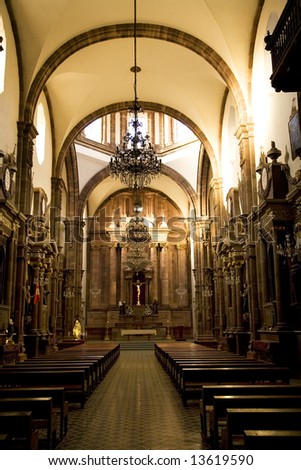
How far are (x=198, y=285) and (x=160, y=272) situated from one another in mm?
6682

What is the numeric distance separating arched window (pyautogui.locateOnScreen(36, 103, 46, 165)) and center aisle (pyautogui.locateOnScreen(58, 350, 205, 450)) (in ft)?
33.3

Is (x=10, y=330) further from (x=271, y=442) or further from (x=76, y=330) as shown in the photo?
(x=76, y=330)

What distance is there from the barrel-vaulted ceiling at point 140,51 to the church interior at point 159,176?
5cm

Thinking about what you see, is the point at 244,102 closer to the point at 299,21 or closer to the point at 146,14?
the point at 146,14

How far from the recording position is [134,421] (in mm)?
5801

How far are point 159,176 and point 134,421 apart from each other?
12363 mm

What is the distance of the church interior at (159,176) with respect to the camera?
261 inches

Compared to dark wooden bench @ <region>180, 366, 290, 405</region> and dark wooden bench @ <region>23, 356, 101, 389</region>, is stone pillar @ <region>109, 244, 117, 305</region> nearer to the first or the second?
dark wooden bench @ <region>23, 356, 101, 389</region>

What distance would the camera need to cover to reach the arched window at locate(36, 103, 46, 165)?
656 inches

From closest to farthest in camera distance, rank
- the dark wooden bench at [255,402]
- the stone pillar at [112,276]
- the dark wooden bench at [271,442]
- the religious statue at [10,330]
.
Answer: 1. the dark wooden bench at [271,442]
2. the dark wooden bench at [255,402]
3. the religious statue at [10,330]
4. the stone pillar at [112,276]

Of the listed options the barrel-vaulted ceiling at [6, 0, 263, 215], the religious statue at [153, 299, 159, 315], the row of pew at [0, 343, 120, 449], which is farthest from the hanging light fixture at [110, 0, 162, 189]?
the religious statue at [153, 299, 159, 315]

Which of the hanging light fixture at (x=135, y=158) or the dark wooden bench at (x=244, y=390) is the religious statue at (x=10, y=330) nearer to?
the hanging light fixture at (x=135, y=158)

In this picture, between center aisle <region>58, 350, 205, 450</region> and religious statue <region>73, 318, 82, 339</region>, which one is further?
religious statue <region>73, 318, 82, 339</region>

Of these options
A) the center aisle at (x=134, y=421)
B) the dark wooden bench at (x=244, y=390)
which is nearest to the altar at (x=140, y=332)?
the center aisle at (x=134, y=421)
